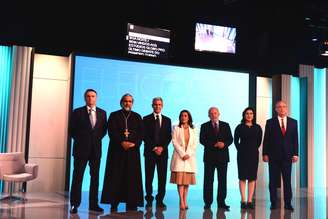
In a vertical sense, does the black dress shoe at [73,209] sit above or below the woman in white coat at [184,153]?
below

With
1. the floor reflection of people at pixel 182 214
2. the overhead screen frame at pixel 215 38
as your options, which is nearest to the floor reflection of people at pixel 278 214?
the floor reflection of people at pixel 182 214

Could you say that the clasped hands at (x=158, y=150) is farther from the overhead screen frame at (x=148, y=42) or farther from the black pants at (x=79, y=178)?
the overhead screen frame at (x=148, y=42)

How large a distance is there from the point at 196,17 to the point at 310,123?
3.81 meters

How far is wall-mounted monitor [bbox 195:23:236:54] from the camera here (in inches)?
400

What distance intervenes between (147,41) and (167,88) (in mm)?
1164

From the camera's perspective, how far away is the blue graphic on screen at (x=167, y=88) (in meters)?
8.46

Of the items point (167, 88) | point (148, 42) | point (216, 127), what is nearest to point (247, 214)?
point (216, 127)

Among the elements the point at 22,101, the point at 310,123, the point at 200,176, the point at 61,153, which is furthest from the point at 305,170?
the point at 22,101

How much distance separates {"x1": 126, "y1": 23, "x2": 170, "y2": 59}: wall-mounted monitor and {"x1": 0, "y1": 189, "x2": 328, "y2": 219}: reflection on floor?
3235 mm

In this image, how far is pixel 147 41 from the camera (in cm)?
943

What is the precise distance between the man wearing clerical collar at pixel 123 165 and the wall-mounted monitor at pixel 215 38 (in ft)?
15.3

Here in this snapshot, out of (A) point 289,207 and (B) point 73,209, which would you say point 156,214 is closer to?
(B) point 73,209

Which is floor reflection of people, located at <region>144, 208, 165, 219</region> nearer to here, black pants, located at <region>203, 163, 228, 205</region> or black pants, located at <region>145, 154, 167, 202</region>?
black pants, located at <region>145, 154, 167, 202</region>

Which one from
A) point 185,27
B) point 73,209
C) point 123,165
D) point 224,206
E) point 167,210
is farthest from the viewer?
point 185,27
